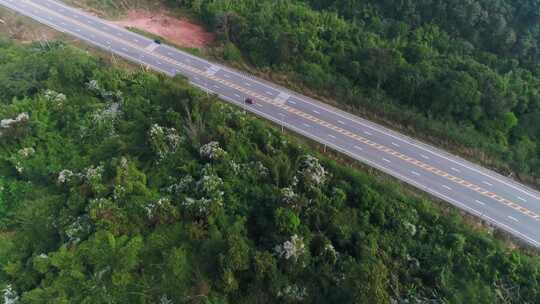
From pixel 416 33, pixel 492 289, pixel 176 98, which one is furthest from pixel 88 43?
pixel 492 289

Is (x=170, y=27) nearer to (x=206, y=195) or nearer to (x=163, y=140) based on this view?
(x=163, y=140)

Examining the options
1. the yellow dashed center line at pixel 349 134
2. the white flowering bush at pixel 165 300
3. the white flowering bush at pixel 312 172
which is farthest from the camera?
the yellow dashed center line at pixel 349 134

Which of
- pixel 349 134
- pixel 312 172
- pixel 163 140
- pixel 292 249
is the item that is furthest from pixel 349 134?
pixel 163 140

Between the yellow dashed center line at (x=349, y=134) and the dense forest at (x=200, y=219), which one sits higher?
the yellow dashed center line at (x=349, y=134)

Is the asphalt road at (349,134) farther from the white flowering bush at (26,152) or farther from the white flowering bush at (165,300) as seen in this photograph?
the white flowering bush at (165,300)

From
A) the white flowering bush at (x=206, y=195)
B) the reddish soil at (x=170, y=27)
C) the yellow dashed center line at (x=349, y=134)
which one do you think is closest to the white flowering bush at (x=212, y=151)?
the white flowering bush at (x=206, y=195)
